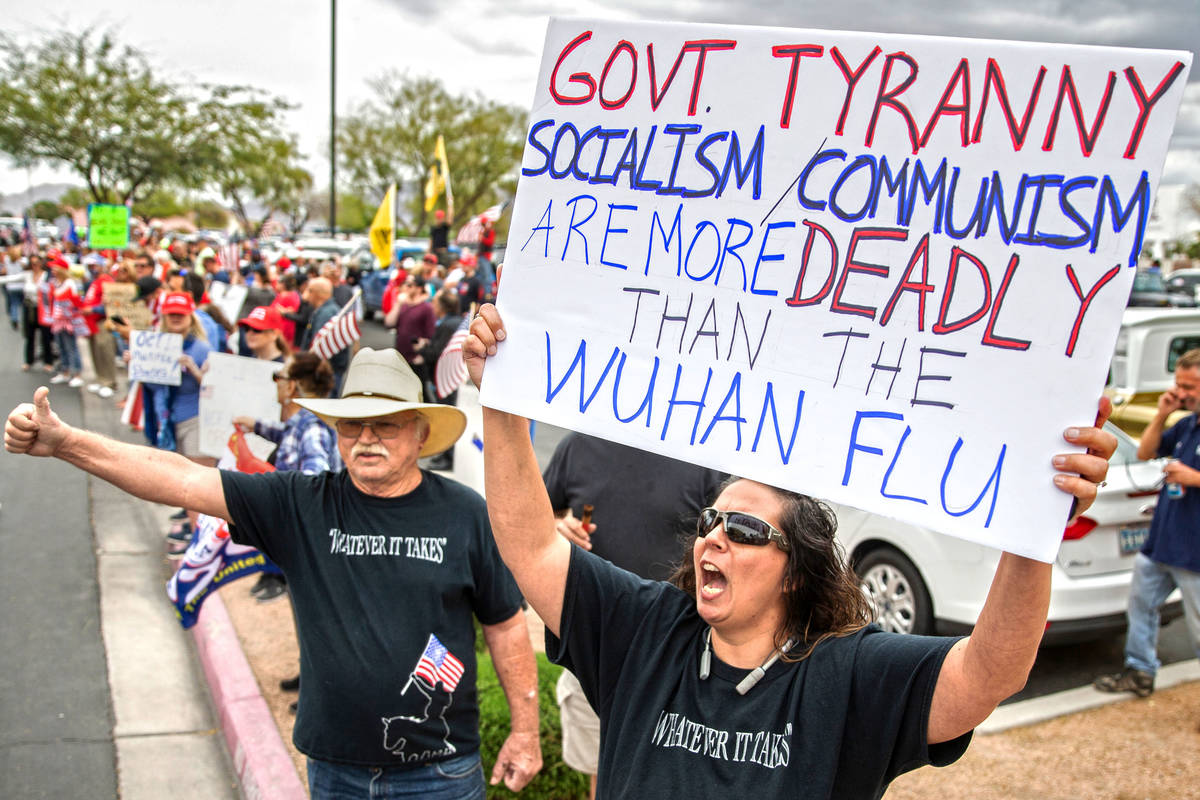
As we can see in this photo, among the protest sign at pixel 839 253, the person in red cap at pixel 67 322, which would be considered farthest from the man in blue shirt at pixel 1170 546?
the person in red cap at pixel 67 322

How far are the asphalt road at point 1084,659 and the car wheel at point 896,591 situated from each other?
63cm

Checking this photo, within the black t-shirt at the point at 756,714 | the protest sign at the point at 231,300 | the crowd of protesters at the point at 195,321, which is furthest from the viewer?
the protest sign at the point at 231,300

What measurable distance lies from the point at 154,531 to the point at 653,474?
560 centimetres

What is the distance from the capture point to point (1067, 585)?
5238mm

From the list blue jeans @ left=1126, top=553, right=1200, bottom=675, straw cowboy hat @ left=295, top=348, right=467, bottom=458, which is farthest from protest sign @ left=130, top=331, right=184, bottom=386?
blue jeans @ left=1126, top=553, right=1200, bottom=675

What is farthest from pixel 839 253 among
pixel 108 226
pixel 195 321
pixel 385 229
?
pixel 108 226

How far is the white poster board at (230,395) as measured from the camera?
19.2ft

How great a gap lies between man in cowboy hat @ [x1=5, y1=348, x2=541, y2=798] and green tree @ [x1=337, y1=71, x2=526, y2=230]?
43.7m

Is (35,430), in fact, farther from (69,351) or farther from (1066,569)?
(69,351)

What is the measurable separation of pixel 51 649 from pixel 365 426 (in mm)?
3657

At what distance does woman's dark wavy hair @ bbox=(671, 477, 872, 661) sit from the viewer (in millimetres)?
1997

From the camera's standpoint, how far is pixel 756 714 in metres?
1.85

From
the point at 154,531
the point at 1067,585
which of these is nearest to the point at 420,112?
the point at 154,531

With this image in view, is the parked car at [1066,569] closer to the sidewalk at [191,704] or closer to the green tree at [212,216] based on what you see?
the sidewalk at [191,704]
